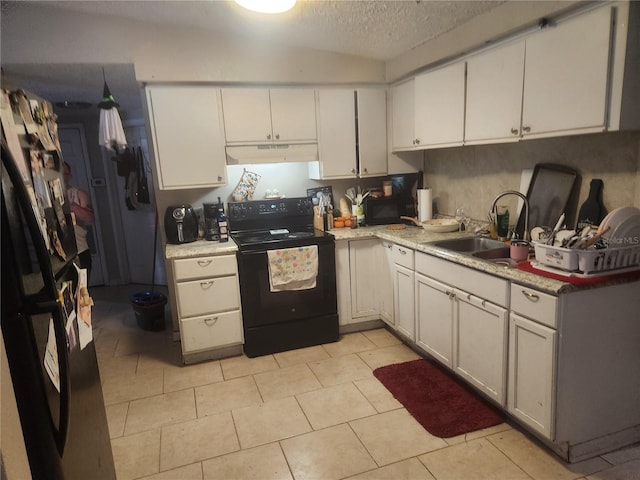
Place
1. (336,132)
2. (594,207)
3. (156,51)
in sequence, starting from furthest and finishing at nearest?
(336,132), (156,51), (594,207)

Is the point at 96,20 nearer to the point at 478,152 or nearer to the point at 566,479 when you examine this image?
the point at 478,152

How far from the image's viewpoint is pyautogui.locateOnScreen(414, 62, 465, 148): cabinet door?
109 inches

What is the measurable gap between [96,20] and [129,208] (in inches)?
97.4

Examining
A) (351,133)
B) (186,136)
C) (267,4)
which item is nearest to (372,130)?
(351,133)

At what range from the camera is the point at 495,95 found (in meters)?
2.46

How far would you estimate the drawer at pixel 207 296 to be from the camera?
294 centimetres

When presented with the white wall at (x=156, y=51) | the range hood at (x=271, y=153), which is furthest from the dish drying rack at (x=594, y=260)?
the white wall at (x=156, y=51)

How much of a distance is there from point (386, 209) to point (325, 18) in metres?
1.63

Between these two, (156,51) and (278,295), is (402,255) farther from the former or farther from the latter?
(156,51)

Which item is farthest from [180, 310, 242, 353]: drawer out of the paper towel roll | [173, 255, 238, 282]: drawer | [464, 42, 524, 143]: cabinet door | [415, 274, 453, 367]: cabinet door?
[464, 42, 524, 143]: cabinet door

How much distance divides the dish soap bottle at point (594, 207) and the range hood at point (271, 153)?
1.99 metres

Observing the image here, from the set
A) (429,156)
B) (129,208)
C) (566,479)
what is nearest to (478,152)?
(429,156)

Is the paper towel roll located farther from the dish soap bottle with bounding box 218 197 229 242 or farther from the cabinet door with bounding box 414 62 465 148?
the dish soap bottle with bounding box 218 197 229 242

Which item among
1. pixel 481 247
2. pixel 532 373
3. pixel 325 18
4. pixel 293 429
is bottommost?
pixel 293 429
